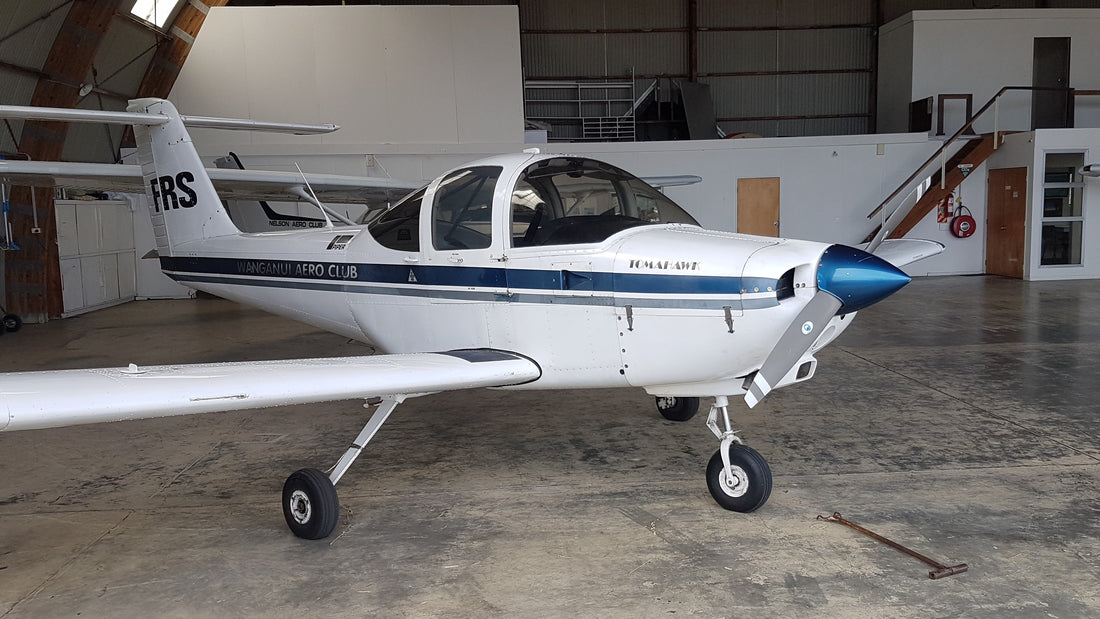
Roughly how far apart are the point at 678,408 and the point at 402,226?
2427 mm

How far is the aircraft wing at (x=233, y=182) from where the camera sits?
8.15 metres

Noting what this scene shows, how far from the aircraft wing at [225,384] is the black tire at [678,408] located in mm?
1884

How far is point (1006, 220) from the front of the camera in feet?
51.3

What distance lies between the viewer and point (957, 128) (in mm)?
17688

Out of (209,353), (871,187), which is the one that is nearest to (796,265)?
(209,353)

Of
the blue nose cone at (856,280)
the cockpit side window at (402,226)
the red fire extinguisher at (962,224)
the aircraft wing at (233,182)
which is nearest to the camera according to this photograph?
the blue nose cone at (856,280)

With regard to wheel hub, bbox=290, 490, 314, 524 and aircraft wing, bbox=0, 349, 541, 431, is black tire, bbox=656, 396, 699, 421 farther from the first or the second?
wheel hub, bbox=290, 490, 314, 524

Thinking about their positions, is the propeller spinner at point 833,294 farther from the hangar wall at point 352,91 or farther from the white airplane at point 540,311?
the hangar wall at point 352,91

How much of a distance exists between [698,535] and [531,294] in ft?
4.82

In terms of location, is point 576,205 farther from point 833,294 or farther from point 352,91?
point 352,91

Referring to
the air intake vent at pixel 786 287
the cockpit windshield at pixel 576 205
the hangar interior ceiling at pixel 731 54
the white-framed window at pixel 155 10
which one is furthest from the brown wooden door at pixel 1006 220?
the white-framed window at pixel 155 10

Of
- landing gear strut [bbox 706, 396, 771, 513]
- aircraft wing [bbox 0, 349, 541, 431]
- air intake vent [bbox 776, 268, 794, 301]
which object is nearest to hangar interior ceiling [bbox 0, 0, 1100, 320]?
landing gear strut [bbox 706, 396, 771, 513]

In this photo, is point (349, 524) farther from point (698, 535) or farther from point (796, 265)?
point (796, 265)

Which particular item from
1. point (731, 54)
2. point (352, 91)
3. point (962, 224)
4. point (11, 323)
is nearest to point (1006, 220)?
point (962, 224)
